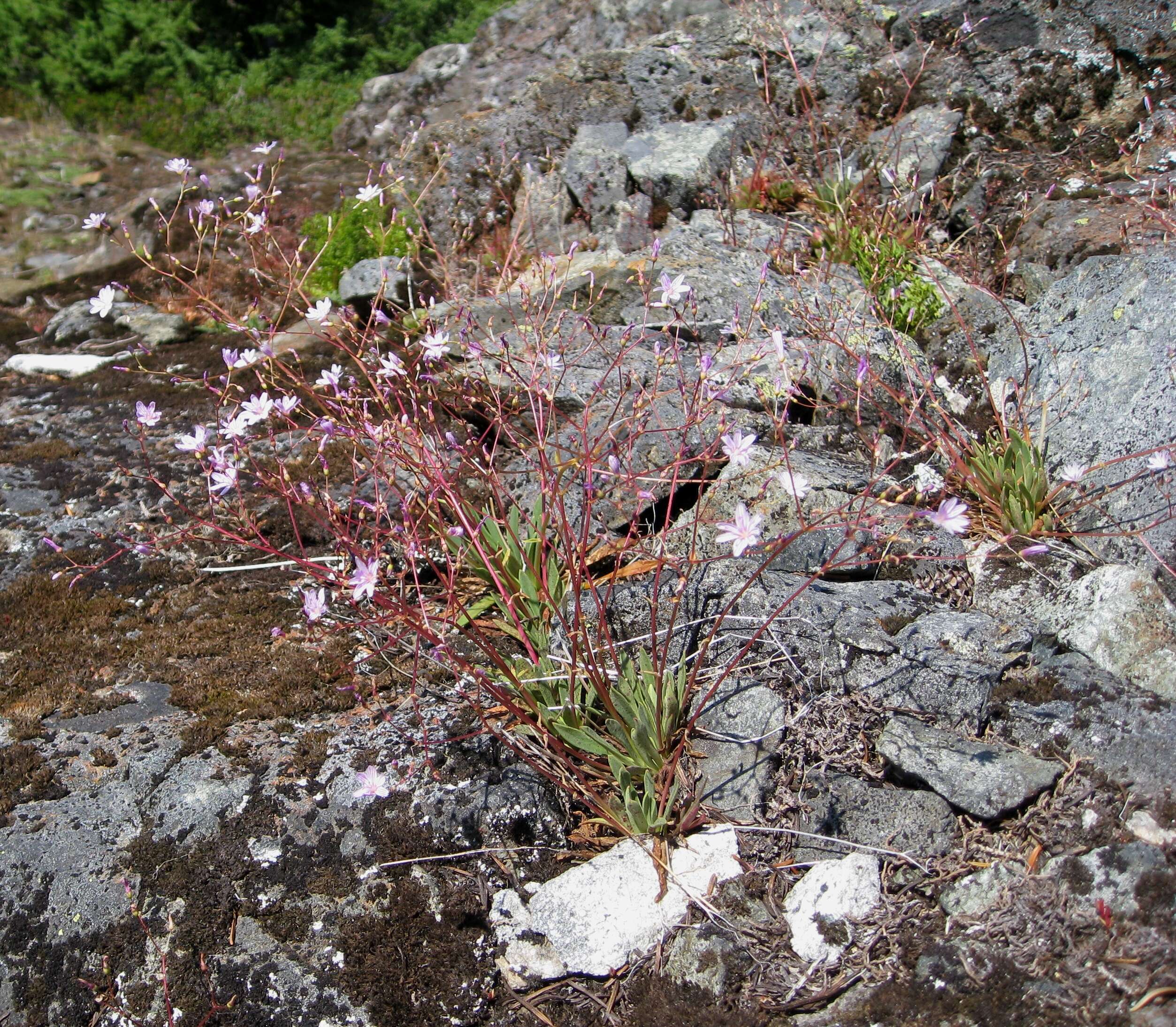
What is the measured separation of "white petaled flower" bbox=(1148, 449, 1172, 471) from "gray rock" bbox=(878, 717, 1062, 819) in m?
0.99

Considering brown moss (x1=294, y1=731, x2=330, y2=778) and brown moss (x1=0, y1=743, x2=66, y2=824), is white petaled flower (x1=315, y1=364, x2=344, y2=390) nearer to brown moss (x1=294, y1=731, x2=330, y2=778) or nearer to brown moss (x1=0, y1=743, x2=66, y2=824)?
brown moss (x1=294, y1=731, x2=330, y2=778)

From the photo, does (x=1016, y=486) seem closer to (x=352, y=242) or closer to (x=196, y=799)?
(x=196, y=799)

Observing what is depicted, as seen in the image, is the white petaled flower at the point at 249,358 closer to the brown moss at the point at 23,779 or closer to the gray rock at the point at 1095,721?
the brown moss at the point at 23,779

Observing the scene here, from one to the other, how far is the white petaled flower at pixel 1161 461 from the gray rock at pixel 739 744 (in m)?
1.30

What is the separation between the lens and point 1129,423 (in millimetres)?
2967

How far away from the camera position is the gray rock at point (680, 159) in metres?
4.87

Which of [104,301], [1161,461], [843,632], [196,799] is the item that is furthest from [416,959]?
[1161,461]

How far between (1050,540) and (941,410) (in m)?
0.66

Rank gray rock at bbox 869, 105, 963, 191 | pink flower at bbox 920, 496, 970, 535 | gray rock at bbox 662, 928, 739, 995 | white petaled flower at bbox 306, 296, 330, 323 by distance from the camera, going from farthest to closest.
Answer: gray rock at bbox 869, 105, 963, 191 → white petaled flower at bbox 306, 296, 330, 323 → gray rock at bbox 662, 928, 739, 995 → pink flower at bbox 920, 496, 970, 535

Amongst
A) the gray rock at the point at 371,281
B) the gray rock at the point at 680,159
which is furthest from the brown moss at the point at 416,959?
the gray rock at the point at 680,159

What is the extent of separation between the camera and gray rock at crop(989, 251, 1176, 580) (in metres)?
2.79

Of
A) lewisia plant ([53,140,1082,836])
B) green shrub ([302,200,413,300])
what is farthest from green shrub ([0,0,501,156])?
lewisia plant ([53,140,1082,836])

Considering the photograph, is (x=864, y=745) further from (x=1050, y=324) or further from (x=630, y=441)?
(x=1050, y=324)

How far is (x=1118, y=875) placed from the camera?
189 cm
